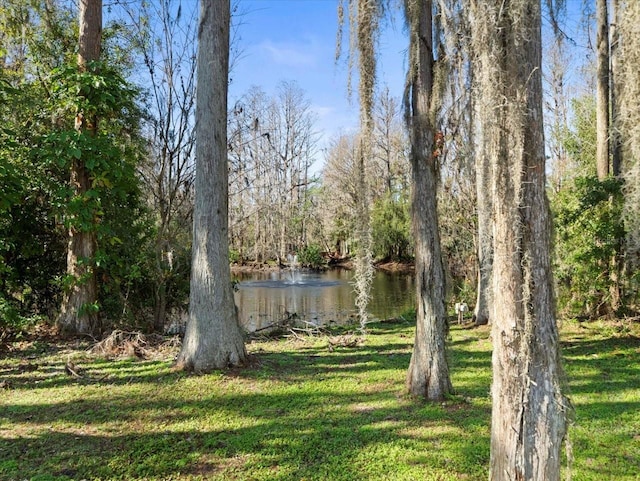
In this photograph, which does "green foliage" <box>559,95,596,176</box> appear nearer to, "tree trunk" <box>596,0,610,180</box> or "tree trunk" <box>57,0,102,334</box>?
"tree trunk" <box>596,0,610,180</box>

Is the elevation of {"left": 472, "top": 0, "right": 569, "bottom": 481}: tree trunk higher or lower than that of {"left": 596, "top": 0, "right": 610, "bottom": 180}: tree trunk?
lower

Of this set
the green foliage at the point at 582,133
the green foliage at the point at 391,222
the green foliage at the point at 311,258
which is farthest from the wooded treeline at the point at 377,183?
the green foliage at the point at 311,258

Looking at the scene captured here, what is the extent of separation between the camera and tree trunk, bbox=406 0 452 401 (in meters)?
3.69

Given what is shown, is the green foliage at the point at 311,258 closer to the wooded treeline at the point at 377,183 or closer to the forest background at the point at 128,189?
the wooded treeline at the point at 377,183

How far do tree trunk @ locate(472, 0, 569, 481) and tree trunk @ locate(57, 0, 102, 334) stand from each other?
589 centimetres

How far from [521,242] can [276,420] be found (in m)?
2.58

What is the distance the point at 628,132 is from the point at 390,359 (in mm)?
3743

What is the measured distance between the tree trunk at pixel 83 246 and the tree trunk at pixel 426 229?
15.8 feet

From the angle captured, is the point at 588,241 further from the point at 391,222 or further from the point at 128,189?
the point at 391,222

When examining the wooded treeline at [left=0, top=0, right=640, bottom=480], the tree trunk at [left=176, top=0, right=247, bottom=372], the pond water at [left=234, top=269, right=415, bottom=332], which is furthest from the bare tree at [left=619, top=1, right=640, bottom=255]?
the pond water at [left=234, top=269, right=415, bottom=332]

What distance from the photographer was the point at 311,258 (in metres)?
26.6

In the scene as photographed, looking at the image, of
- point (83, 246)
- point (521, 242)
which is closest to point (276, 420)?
point (521, 242)

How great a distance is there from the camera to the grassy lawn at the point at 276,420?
2631 millimetres

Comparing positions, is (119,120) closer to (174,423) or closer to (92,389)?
(92,389)
